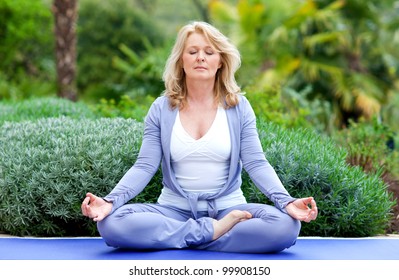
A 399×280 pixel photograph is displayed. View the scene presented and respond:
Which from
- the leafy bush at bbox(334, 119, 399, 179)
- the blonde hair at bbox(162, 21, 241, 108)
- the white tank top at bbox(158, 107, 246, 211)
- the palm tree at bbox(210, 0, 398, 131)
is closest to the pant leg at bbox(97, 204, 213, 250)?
the white tank top at bbox(158, 107, 246, 211)

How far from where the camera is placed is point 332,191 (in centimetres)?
571

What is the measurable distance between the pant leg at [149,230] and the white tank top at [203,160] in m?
0.23

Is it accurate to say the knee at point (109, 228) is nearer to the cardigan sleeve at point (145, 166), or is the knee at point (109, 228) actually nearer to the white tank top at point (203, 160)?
the cardigan sleeve at point (145, 166)

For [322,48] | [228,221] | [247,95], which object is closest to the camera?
[228,221]

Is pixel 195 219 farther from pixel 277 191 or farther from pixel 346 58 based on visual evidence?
pixel 346 58

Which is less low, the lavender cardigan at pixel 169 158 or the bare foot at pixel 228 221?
the lavender cardigan at pixel 169 158

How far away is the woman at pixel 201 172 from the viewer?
15.1 ft

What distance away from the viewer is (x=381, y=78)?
18703 millimetres

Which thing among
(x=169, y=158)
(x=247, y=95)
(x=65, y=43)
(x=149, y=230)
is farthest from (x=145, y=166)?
(x=65, y=43)

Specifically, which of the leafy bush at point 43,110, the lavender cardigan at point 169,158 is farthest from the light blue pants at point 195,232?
the leafy bush at point 43,110

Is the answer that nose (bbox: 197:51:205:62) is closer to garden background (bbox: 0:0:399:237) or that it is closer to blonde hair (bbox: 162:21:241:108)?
blonde hair (bbox: 162:21:241:108)

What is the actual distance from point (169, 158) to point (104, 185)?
3.07 feet

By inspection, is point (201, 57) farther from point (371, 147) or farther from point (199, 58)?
point (371, 147)
